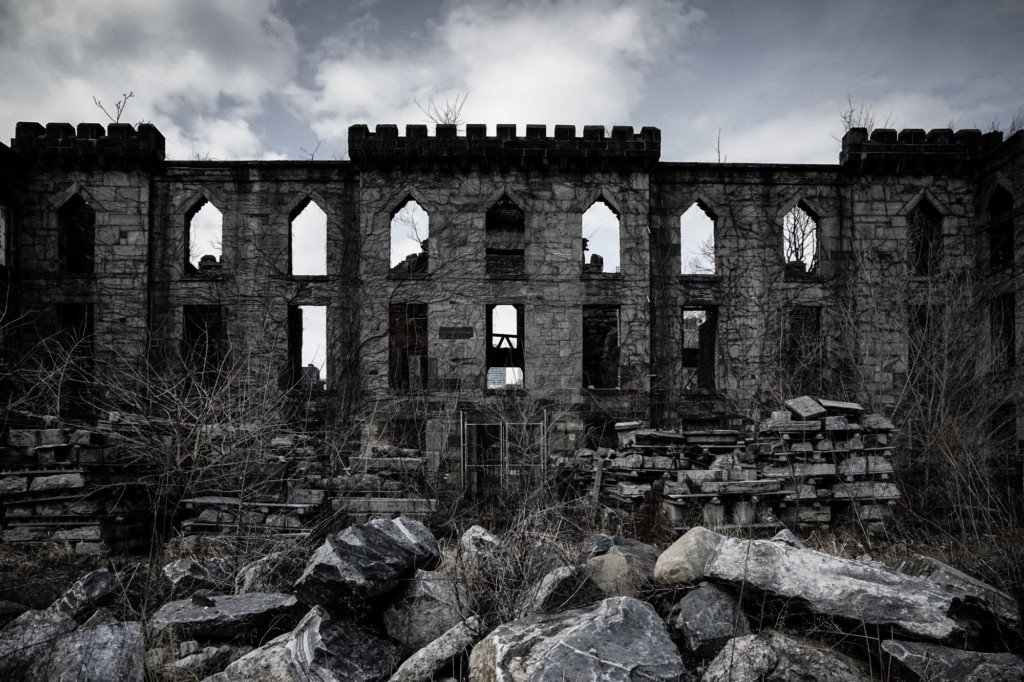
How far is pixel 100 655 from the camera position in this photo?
3738 mm

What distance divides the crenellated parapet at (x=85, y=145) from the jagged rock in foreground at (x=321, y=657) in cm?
1430

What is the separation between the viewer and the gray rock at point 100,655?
364cm

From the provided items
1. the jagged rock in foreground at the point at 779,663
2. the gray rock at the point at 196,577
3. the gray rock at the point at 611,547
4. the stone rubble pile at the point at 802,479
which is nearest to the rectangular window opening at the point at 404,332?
the stone rubble pile at the point at 802,479

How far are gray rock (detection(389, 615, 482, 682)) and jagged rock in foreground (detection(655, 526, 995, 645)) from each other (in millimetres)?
1586

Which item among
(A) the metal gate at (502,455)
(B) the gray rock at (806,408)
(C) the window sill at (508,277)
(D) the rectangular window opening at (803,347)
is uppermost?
(C) the window sill at (508,277)

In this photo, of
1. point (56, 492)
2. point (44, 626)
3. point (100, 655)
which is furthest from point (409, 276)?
point (100, 655)

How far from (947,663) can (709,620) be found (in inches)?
50.2

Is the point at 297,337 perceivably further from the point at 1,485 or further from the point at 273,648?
the point at 273,648

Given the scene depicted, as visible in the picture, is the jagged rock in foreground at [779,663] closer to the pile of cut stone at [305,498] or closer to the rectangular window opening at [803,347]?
the pile of cut stone at [305,498]

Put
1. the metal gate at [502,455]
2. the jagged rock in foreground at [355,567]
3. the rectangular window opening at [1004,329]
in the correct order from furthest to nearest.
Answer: the rectangular window opening at [1004,329], the metal gate at [502,455], the jagged rock in foreground at [355,567]

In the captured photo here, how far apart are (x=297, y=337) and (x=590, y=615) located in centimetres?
1340

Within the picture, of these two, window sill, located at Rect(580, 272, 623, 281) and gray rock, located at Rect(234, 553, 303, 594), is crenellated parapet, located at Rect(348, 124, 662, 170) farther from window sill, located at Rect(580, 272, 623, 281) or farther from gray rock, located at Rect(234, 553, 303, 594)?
gray rock, located at Rect(234, 553, 303, 594)

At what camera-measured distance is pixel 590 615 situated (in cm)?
374

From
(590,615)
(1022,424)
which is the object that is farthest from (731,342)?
(590,615)
